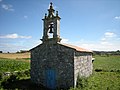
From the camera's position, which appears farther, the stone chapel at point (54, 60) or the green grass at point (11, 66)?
the green grass at point (11, 66)

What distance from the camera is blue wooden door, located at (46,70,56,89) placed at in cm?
1560

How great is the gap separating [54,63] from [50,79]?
1686mm

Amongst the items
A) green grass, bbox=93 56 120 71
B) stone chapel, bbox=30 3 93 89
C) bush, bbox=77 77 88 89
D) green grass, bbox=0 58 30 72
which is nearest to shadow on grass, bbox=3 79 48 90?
stone chapel, bbox=30 3 93 89

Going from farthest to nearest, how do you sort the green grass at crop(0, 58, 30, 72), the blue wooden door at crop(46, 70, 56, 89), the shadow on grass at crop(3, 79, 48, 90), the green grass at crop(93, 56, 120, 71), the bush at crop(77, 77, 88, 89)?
the green grass at crop(93, 56, 120, 71) → the green grass at crop(0, 58, 30, 72) → the blue wooden door at crop(46, 70, 56, 89) → the shadow on grass at crop(3, 79, 48, 90) → the bush at crop(77, 77, 88, 89)

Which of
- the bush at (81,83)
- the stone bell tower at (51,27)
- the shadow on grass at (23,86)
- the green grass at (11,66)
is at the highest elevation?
the stone bell tower at (51,27)

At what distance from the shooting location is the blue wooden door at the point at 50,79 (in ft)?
51.2

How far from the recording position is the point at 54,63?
51.5ft

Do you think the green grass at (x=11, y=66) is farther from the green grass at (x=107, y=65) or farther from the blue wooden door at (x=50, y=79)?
the green grass at (x=107, y=65)

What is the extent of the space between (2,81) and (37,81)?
369cm

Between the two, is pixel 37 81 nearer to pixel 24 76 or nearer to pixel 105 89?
pixel 24 76

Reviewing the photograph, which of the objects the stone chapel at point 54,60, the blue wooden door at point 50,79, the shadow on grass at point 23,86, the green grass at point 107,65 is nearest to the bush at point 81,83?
the stone chapel at point 54,60

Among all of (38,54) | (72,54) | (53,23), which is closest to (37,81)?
Result: (38,54)

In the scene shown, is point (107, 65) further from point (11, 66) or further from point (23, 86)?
point (23, 86)

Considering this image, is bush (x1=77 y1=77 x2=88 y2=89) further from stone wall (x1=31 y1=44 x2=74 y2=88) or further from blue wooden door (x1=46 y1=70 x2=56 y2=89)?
blue wooden door (x1=46 y1=70 x2=56 y2=89)
